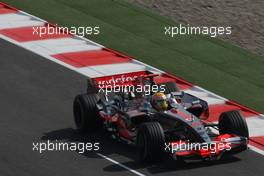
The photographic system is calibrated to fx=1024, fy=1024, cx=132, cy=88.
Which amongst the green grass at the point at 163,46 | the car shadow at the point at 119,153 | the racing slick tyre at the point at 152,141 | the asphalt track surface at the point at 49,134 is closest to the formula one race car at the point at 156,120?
the racing slick tyre at the point at 152,141

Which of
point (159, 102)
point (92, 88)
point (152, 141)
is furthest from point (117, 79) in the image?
point (152, 141)

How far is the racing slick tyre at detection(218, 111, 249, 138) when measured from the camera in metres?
22.1

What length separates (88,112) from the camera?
23234 millimetres

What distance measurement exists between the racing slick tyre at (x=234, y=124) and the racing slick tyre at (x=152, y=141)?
1.70 metres

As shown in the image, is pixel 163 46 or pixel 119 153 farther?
pixel 163 46

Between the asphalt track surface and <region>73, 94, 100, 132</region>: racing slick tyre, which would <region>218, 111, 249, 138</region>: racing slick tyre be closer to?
the asphalt track surface

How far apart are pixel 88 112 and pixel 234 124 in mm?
3400

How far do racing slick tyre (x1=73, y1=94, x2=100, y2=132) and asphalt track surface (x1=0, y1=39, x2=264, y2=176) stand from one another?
229 millimetres

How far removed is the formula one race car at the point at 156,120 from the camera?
21.3 m

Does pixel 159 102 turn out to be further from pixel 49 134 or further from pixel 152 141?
pixel 49 134

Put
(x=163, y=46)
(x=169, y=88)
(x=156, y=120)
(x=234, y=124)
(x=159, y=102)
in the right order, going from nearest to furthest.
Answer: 1. (x=234, y=124)
2. (x=156, y=120)
3. (x=159, y=102)
4. (x=169, y=88)
5. (x=163, y=46)

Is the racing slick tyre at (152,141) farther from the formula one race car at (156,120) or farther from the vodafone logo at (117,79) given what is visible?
the vodafone logo at (117,79)

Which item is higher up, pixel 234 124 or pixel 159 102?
pixel 159 102

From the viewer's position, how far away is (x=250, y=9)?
33344mm
